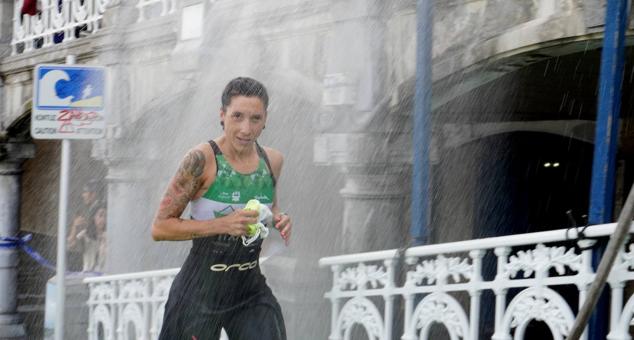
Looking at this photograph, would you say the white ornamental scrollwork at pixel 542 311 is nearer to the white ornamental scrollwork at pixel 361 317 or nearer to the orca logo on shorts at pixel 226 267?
the white ornamental scrollwork at pixel 361 317

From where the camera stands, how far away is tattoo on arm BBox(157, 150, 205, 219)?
545 centimetres

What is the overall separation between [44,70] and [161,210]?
10.6 ft

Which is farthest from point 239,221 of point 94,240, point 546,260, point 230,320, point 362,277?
point 94,240

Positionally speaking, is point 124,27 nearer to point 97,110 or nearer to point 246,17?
point 246,17

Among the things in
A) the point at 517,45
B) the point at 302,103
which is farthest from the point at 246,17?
the point at 517,45

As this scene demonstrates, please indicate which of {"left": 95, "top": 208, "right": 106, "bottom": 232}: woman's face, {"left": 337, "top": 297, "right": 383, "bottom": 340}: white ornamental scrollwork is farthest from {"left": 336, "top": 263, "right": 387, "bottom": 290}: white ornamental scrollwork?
{"left": 95, "top": 208, "right": 106, "bottom": 232}: woman's face

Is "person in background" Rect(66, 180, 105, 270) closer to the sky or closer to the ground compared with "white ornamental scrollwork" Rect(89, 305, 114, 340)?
closer to the sky

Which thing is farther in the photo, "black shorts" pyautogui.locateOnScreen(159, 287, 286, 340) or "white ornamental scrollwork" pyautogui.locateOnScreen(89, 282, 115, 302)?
"white ornamental scrollwork" pyautogui.locateOnScreen(89, 282, 115, 302)

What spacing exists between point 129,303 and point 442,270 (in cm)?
350

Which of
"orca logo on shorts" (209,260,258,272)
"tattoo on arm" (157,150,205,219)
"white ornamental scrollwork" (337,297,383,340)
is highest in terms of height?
"tattoo on arm" (157,150,205,219)

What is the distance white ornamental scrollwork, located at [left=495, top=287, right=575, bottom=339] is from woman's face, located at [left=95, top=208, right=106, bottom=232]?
9.44m

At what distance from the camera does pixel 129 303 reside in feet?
27.4

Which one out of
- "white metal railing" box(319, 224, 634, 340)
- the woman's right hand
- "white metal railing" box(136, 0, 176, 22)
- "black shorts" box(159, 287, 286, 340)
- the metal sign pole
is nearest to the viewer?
"white metal railing" box(319, 224, 634, 340)

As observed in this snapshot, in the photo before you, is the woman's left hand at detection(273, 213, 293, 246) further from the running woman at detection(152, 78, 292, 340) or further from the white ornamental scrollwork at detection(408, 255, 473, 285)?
the white ornamental scrollwork at detection(408, 255, 473, 285)
